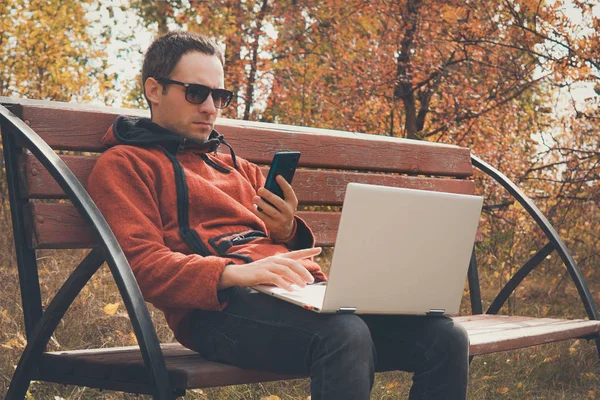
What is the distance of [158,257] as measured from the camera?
97.0 inches

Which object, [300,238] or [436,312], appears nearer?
[436,312]

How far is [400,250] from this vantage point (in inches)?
92.4

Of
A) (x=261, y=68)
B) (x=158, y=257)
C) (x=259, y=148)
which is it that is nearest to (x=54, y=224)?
(x=158, y=257)

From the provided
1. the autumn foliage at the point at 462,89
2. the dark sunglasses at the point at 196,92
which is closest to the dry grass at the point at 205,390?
the autumn foliage at the point at 462,89

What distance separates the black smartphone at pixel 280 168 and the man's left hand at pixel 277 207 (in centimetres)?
1

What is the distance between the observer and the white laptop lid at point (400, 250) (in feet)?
7.39

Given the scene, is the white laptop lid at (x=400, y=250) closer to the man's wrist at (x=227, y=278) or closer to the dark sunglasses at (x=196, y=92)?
the man's wrist at (x=227, y=278)

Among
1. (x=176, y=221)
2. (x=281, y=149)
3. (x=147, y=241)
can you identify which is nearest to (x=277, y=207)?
(x=176, y=221)

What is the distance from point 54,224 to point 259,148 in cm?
99

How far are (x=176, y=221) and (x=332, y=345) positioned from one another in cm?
69

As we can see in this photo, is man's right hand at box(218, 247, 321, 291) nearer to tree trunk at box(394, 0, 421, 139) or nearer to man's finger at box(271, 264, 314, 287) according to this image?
man's finger at box(271, 264, 314, 287)

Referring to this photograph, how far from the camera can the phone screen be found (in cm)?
262

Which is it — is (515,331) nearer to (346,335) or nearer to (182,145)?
(346,335)

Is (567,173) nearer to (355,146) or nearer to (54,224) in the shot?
(355,146)
